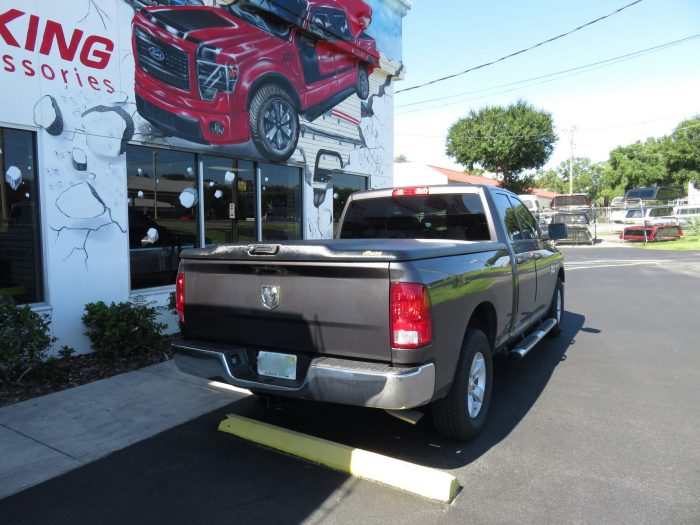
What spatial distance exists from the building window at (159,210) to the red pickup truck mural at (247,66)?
45cm

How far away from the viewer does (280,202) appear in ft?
30.8

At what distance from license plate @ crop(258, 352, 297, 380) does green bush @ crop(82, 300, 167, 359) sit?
2947 millimetres

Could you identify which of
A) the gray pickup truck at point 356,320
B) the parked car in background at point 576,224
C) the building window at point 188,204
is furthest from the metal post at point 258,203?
the parked car in background at point 576,224

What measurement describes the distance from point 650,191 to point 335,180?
28215mm

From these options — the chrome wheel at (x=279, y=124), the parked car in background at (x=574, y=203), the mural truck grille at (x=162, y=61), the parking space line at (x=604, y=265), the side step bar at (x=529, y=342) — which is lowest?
the parking space line at (x=604, y=265)

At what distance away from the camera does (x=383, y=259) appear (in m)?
2.93

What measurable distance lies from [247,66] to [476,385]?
6.46 m

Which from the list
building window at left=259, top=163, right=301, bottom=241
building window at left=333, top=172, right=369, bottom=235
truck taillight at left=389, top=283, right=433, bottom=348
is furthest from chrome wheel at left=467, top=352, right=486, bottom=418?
building window at left=333, top=172, right=369, bottom=235

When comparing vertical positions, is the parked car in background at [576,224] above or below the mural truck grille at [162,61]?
below

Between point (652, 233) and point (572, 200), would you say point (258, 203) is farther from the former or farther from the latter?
point (572, 200)

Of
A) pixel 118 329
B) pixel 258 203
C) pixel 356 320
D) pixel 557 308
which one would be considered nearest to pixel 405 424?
pixel 356 320

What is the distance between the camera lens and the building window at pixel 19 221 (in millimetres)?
5473

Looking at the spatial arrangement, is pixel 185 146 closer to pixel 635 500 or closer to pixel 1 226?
pixel 1 226

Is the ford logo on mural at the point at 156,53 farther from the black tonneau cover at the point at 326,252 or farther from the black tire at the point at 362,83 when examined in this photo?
the black tire at the point at 362,83
